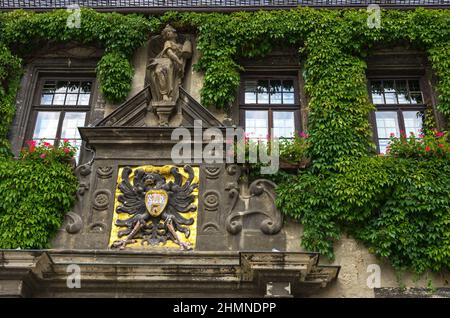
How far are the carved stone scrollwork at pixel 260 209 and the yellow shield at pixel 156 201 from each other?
3.10 ft

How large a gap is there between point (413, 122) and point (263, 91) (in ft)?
8.31

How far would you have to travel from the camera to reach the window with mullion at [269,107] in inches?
420

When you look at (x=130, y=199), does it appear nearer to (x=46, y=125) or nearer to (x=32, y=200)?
(x=32, y=200)

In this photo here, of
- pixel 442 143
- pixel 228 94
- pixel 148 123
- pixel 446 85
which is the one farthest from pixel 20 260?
pixel 446 85

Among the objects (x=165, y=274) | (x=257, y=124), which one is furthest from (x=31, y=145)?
(x=257, y=124)

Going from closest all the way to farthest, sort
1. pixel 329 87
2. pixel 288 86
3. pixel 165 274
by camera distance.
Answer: pixel 165 274
pixel 329 87
pixel 288 86

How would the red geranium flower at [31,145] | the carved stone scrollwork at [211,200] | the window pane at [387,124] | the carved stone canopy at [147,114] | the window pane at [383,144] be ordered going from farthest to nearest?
the window pane at [387,124] → the window pane at [383,144] → the carved stone canopy at [147,114] → the red geranium flower at [31,145] → the carved stone scrollwork at [211,200]

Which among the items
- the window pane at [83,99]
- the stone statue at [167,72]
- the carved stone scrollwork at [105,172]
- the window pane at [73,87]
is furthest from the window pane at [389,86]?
the window pane at [73,87]

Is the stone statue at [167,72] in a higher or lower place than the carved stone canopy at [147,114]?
higher

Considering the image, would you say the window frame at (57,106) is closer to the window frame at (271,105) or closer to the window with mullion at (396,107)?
the window frame at (271,105)

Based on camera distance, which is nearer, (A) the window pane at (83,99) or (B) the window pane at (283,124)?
(B) the window pane at (283,124)

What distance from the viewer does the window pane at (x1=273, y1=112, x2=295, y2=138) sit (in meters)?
10.6

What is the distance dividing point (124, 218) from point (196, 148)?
4.98 ft

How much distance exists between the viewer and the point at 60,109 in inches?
434
